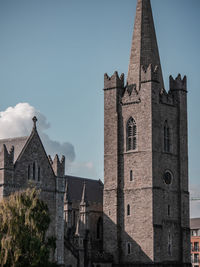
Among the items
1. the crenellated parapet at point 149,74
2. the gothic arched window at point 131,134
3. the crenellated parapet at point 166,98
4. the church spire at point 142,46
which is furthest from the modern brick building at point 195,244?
the crenellated parapet at point 149,74

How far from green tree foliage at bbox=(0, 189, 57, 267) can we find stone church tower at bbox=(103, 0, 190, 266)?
27.8 meters

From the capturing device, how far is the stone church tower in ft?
280

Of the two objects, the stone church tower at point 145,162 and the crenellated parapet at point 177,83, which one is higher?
the crenellated parapet at point 177,83

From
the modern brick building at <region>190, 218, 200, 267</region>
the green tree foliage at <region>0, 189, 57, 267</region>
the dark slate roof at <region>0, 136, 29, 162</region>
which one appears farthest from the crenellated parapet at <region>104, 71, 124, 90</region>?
the modern brick building at <region>190, 218, 200, 267</region>

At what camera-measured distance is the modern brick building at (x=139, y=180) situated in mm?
85000

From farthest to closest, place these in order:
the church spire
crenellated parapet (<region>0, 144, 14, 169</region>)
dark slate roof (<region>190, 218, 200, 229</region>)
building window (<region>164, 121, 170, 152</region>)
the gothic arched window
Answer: dark slate roof (<region>190, 218, 200, 229</region>)
the church spire
building window (<region>164, 121, 170, 152</region>)
the gothic arched window
crenellated parapet (<region>0, 144, 14, 169</region>)

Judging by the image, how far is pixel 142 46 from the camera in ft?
302

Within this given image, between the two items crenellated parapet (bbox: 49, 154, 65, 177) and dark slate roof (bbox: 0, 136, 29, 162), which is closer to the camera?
dark slate roof (bbox: 0, 136, 29, 162)

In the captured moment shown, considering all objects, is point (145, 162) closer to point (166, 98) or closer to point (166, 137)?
point (166, 137)

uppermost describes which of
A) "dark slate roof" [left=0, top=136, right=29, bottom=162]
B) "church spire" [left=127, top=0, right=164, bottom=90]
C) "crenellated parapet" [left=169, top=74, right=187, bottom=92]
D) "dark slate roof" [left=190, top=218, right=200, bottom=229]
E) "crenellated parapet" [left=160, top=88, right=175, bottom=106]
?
"church spire" [left=127, top=0, right=164, bottom=90]

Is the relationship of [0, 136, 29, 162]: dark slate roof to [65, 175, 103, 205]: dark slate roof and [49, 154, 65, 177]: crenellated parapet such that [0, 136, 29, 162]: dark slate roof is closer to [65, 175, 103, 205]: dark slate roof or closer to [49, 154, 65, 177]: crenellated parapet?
[49, 154, 65, 177]: crenellated parapet

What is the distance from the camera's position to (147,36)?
9244cm

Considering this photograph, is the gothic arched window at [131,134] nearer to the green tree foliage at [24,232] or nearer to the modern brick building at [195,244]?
the green tree foliage at [24,232]

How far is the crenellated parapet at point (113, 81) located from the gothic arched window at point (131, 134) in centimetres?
533
